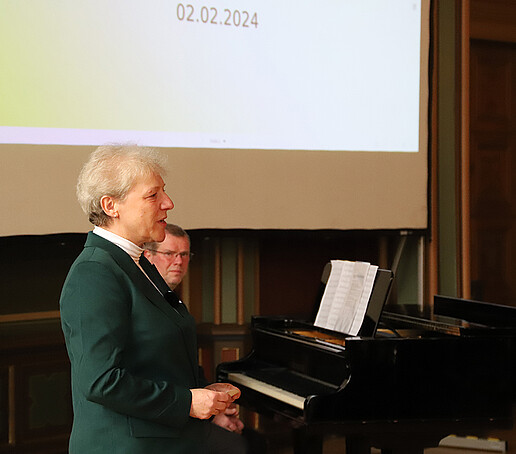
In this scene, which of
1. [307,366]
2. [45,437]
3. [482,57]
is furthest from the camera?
[482,57]

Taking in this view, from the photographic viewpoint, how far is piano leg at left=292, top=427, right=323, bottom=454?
301 centimetres

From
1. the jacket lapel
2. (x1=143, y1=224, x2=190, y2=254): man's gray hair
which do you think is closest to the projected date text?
(x1=143, y1=224, x2=190, y2=254): man's gray hair

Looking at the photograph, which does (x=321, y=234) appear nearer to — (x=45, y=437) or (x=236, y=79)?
(x=236, y=79)

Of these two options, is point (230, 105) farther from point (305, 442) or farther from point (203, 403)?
point (203, 403)

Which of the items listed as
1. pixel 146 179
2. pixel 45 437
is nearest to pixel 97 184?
pixel 146 179

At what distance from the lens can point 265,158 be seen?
3.94 m

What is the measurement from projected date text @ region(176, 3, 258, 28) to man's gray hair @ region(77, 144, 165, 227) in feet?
6.99

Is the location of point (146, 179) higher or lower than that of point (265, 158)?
lower

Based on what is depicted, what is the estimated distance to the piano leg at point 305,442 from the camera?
9.88 feet

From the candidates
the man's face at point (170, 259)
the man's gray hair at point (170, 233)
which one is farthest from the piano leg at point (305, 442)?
the man's gray hair at point (170, 233)

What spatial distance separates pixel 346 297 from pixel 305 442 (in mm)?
673

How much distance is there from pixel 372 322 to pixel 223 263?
1.67 m

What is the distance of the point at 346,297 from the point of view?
276 cm

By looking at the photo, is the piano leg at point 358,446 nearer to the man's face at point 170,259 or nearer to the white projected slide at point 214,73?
the man's face at point 170,259
